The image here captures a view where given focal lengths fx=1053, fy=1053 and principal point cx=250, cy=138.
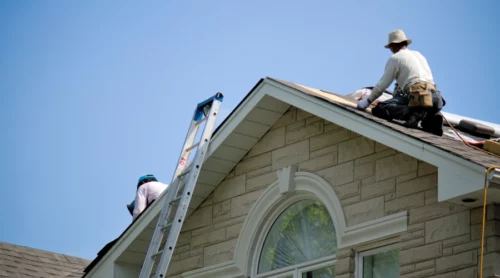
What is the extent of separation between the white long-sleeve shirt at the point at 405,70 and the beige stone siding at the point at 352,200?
26.0 inches

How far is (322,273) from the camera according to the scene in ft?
37.2

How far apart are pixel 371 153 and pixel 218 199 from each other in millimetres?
2522

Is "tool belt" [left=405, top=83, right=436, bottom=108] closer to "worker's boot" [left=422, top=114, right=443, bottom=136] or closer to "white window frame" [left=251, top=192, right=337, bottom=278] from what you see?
"worker's boot" [left=422, top=114, right=443, bottom=136]

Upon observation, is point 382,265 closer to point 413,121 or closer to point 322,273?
point 322,273

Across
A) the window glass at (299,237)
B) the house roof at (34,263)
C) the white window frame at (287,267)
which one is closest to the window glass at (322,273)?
the white window frame at (287,267)

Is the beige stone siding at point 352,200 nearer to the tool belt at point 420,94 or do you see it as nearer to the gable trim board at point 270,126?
the gable trim board at point 270,126

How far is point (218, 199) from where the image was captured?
12867 mm

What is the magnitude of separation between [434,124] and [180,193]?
338 centimetres

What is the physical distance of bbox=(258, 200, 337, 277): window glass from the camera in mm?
11484

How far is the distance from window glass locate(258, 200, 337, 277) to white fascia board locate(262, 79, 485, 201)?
44.6 inches

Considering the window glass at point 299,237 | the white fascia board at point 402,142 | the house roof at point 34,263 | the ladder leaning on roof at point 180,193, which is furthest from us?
the house roof at point 34,263

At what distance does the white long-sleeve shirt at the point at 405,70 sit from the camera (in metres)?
10.9

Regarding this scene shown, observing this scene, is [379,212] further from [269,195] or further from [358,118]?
[269,195]

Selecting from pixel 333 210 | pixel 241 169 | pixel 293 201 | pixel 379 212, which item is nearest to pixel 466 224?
pixel 379 212
